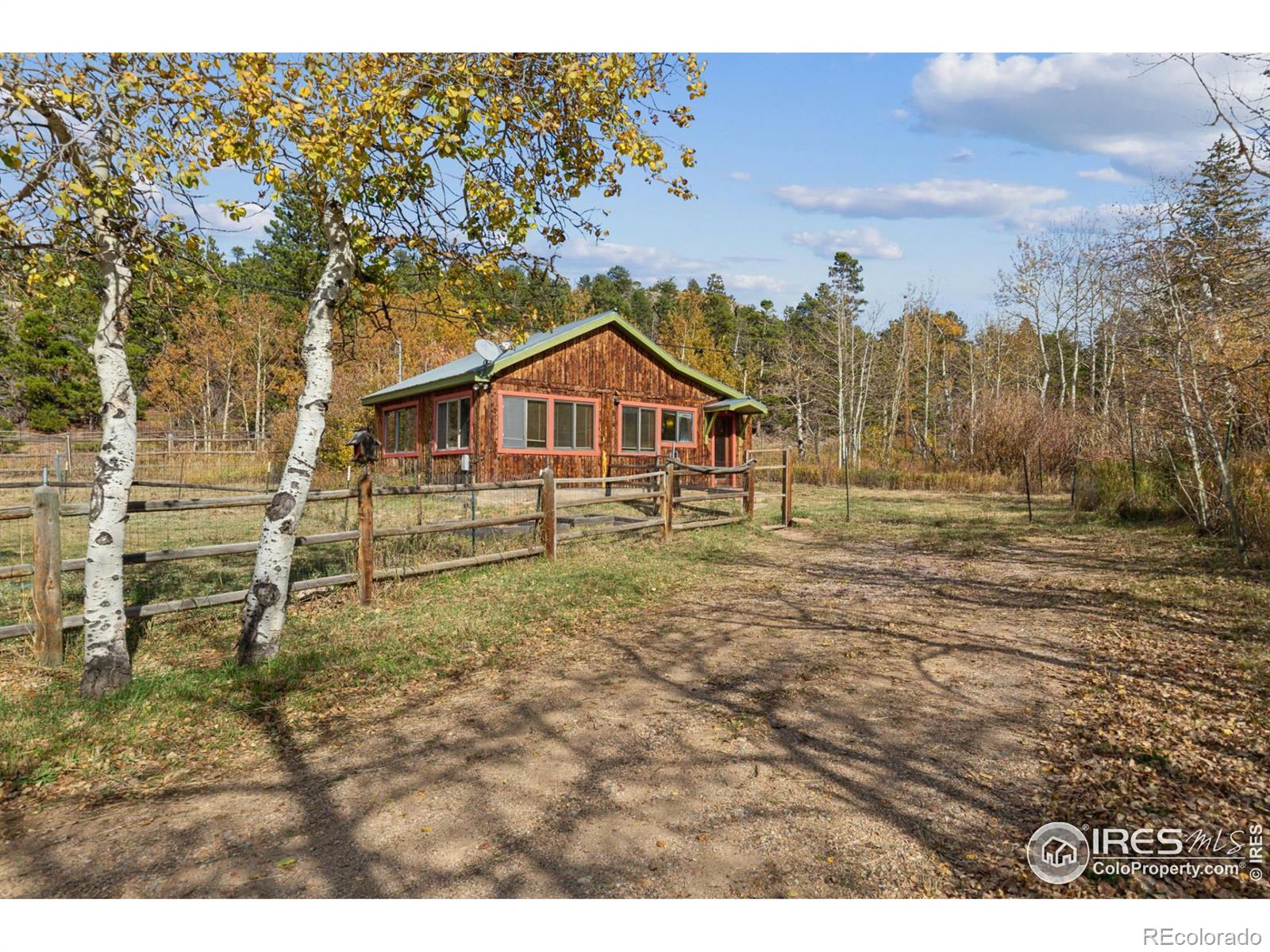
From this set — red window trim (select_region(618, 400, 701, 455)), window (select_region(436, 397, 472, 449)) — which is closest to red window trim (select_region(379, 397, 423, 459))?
window (select_region(436, 397, 472, 449))

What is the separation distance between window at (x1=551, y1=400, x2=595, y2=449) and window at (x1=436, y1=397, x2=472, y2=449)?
7.81 ft

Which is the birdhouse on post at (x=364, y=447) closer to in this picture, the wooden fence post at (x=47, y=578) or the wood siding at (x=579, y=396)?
the wooden fence post at (x=47, y=578)

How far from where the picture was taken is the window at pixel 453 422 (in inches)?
754

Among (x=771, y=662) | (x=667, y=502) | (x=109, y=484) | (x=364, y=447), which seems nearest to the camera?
(x=109, y=484)

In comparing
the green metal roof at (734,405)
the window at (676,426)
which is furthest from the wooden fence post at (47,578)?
the green metal roof at (734,405)

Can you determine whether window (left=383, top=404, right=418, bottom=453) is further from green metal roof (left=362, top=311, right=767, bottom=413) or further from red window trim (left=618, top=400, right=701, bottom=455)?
red window trim (left=618, top=400, right=701, bottom=455)

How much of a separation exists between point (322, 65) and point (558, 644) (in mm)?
5186

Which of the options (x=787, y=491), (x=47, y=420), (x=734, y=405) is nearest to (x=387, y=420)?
(x=734, y=405)

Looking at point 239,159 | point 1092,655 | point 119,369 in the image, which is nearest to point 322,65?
point 239,159

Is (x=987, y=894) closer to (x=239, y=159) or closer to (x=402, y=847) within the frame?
(x=402, y=847)

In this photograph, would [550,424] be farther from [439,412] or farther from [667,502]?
[667,502]

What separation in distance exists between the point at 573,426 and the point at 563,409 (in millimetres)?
570

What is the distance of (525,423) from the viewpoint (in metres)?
18.9

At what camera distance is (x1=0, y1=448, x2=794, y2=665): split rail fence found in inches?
213
